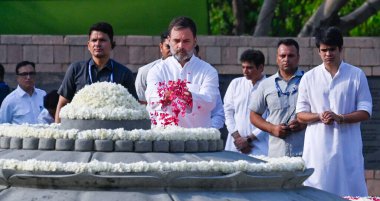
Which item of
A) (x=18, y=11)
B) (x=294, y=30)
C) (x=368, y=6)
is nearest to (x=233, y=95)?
(x=18, y=11)

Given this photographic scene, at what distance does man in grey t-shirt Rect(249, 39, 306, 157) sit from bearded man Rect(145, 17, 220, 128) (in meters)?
1.65

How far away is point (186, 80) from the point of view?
7.67m

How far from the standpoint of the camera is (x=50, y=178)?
4.31 m

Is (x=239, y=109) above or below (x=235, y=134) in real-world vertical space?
above

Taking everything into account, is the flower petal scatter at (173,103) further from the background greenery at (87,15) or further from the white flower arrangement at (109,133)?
the background greenery at (87,15)

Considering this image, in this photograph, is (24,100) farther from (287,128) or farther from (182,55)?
(182,55)

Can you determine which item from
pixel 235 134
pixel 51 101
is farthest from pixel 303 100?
pixel 51 101

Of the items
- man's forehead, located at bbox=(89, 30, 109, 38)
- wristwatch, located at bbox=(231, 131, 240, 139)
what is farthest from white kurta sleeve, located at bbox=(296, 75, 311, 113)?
wristwatch, located at bbox=(231, 131, 240, 139)

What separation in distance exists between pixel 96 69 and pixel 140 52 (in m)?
4.66

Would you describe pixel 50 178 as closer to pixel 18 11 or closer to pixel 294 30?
pixel 18 11

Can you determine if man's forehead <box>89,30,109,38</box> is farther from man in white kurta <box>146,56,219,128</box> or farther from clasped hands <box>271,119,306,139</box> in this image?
clasped hands <box>271,119,306,139</box>

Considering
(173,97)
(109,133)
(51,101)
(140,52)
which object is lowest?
(109,133)

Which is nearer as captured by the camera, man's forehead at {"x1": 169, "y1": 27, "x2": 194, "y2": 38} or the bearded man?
the bearded man

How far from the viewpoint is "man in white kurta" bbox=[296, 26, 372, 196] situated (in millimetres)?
8656
